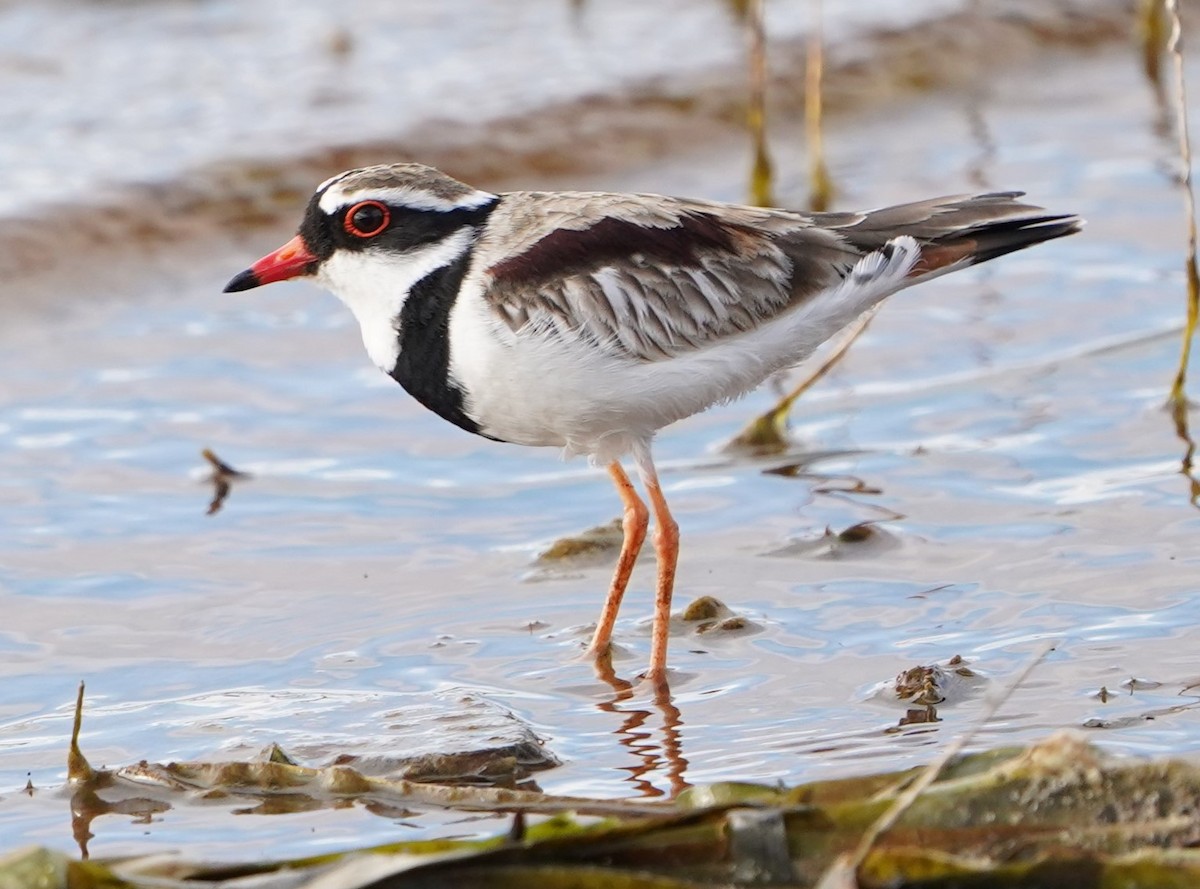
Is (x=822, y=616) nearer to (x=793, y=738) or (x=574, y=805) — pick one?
(x=793, y=738)

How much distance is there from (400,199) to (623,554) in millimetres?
1411

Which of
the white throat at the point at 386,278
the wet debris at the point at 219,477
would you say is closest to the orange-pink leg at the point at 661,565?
the white throat at the point at 386,278

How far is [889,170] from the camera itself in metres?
11.7

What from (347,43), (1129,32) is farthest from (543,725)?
(1129,32)

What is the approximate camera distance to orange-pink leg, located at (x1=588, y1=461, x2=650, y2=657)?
244 inches

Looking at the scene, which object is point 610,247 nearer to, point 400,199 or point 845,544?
point 400,199

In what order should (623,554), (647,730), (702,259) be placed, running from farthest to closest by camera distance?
(623,554) < (702,259) < (647,730)

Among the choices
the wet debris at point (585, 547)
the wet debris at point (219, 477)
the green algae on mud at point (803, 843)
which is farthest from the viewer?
the wet debris at point (219, 477)

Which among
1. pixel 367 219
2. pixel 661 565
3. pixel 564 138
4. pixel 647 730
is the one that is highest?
pixel 564 138

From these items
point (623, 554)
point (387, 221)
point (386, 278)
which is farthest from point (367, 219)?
point (623, 554)

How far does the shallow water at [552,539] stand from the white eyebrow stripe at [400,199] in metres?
1.42

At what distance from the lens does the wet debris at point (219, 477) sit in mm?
7523

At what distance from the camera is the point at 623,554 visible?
6.39 meters

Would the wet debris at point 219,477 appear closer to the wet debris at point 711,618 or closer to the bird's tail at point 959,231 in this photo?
the wet debris at point 711,618
